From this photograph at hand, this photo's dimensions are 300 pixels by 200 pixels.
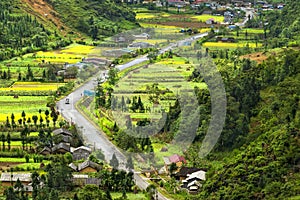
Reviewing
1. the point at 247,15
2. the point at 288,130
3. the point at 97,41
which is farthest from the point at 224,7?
the point at 288,130

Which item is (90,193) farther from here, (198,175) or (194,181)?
(198,175)

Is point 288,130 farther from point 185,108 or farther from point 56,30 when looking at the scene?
point 56,30

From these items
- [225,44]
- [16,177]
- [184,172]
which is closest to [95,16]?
[225,44]

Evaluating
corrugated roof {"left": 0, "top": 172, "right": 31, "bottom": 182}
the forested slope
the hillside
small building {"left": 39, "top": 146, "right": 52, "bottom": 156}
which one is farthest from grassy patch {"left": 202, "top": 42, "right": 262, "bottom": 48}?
corrugated roof {"left": 0, "top": 172, "right": 31, "bottom": 182}

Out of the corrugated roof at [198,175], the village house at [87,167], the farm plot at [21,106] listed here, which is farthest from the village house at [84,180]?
the farm plot at [21,106]

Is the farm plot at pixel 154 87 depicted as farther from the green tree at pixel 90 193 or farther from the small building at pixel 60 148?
the green tree at pixel 90 193

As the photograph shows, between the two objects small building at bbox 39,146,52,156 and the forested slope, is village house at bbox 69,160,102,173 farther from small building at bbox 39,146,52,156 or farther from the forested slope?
the forested slope
